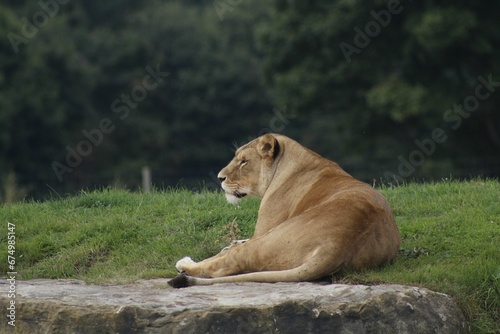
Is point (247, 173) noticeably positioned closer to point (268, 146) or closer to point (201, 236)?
point (268, 146)

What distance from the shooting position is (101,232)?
379 inches

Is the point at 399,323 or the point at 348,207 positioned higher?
the point at 348,207

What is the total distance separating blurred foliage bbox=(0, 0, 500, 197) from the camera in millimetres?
25297

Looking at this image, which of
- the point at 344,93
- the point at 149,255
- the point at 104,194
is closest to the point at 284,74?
the point at 344,93

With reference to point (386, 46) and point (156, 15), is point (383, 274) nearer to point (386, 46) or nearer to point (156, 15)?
point (386, 46)

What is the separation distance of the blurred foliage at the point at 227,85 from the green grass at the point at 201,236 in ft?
7.38

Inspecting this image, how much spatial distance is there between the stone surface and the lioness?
247 mm

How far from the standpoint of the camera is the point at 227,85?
46531mm

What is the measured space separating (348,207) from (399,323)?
1038mm

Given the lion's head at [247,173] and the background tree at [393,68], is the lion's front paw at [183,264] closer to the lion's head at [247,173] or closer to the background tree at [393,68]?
the lion's head at [247,173]

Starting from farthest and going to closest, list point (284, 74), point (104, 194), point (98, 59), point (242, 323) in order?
point (98, 59) → point (284, 74) → point (104, 194) → point (242, 323)

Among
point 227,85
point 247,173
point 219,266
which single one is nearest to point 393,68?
point 247,173

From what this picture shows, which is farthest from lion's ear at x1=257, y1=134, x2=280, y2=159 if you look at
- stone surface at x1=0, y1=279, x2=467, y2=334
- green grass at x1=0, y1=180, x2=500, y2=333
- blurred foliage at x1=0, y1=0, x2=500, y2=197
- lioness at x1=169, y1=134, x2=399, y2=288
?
blurred foliage at x1=0, y1=0, x2=500, y2=197

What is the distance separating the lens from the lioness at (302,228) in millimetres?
7355
